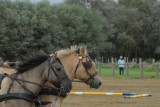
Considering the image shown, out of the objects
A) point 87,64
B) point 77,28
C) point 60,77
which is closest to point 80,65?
point 87,64

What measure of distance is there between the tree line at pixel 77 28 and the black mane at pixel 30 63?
23.0m

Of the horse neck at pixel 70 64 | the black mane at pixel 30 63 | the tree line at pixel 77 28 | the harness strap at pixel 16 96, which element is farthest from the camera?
the tree line at pixel 77 28

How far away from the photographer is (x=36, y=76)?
562cm

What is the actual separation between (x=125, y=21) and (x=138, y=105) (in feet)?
154

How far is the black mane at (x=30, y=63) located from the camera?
570 centimetres

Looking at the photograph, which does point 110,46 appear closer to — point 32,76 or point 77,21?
point 77,21

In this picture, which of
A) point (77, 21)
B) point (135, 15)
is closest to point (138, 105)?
point (77, 21)

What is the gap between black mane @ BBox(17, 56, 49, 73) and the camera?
5.70 meters

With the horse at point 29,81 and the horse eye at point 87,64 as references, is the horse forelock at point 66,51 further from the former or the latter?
the horse at point 29,81

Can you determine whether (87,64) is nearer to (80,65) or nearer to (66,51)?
(80,65)

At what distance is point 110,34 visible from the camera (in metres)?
53.5

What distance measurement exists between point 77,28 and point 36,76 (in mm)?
35682

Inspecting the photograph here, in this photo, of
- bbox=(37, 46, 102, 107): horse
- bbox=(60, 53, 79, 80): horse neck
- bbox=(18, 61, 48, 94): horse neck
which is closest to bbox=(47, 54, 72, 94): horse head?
bbox=(18, 61, 48, 94): horse neck

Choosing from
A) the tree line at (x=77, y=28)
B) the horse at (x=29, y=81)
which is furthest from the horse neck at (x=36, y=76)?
the tree line at (x=77, y=28)
